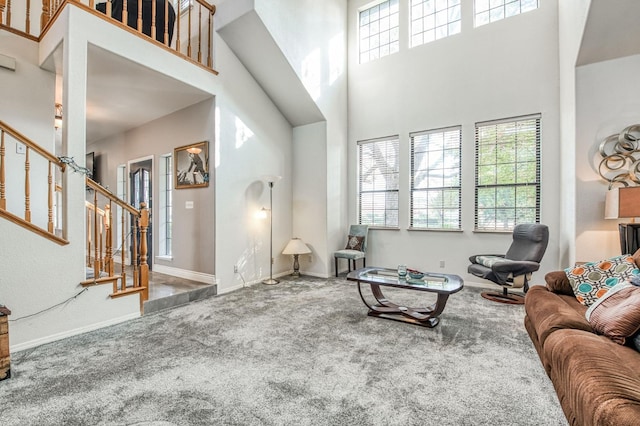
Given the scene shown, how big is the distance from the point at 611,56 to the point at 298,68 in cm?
386

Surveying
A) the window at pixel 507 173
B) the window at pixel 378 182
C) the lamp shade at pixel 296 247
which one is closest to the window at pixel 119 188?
the lamp shade at pixel 296 247

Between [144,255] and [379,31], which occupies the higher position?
[379,31]

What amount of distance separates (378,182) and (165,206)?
387cm

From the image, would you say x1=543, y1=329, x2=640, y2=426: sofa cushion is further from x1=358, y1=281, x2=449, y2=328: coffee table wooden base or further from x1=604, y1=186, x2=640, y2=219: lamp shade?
x1=604, y1=186, x2=640, y2=219: lamp shade

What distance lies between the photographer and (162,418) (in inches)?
66.5

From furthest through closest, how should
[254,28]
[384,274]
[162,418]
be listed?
[254,28], [384,274], [162,418]

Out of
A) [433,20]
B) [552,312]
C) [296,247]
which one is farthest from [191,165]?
[433,20]

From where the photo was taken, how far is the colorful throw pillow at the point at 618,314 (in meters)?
1.61

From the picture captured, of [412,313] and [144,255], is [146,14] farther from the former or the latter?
[412,313]

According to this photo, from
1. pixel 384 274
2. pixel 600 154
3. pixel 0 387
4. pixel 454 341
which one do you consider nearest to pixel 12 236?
pixel 0 387

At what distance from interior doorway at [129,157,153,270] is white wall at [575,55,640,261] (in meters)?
6.24

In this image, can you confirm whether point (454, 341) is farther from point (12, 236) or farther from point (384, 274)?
point (12, 236)

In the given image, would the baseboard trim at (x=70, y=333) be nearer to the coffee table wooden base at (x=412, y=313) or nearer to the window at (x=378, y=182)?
the coffee table wooden base at (x=412, y=313)

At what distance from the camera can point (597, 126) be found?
343 cm
